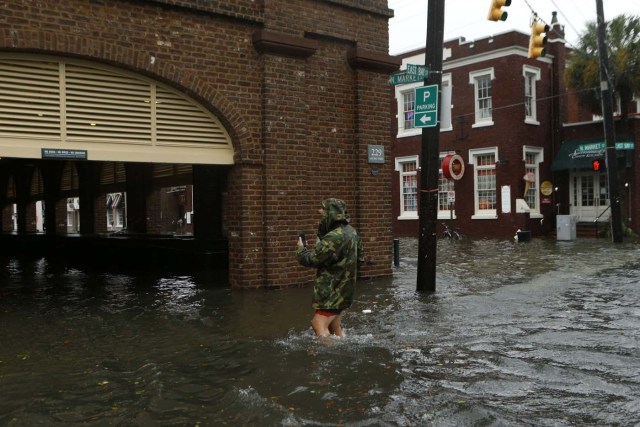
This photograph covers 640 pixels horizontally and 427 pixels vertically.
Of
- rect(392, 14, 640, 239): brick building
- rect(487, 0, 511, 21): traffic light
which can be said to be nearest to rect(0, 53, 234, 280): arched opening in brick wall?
rect(487, 0, 511, 21): traffic light

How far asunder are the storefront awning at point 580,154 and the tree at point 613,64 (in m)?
1.39

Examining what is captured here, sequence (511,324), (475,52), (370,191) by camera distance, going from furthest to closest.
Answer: (475,52), (370,191), (511,324)

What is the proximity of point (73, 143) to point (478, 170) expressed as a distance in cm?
2135

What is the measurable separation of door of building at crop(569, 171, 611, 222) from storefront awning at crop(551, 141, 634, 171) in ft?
2.91

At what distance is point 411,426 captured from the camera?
169 inches

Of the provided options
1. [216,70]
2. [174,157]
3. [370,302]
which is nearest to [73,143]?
[174,157]

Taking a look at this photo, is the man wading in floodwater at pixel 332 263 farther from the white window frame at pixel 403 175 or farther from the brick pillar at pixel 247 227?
the white window frame at pixel 403 175

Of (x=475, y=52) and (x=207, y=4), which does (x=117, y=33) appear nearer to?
(x=207, y=4)

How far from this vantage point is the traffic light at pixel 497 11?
469 inches

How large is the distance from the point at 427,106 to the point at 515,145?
667 inches

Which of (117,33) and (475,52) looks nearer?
(117,33)

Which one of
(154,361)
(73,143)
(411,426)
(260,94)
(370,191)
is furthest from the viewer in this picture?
(370,191)

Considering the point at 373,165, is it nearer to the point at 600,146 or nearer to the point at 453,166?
the point at 453,166

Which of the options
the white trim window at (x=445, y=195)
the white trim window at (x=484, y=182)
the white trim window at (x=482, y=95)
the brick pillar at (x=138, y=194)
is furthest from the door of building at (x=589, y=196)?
the brick pillar at (x=138, y=194)
